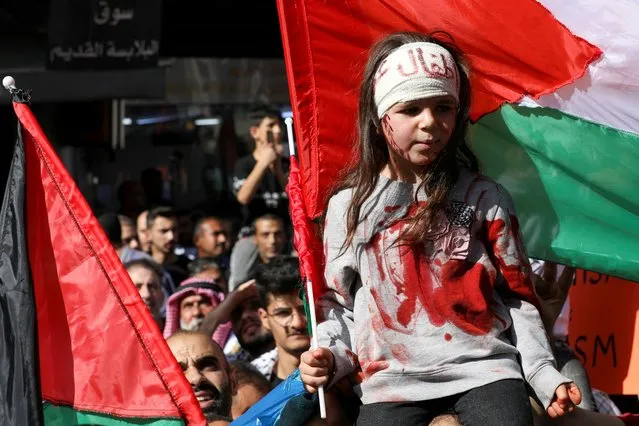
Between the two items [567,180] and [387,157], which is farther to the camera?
[567,180]

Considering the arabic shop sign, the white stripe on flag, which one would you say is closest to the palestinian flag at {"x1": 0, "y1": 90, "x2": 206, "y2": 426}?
the white stripe on flag

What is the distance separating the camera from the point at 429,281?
398 centimetres

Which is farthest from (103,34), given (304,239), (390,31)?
(304,239)

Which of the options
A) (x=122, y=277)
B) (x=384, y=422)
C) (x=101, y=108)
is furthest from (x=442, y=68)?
(x=101, y=108)

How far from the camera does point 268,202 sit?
12.0 m

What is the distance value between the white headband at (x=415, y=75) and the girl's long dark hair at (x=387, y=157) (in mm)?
70

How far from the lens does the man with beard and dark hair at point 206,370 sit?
5.62m

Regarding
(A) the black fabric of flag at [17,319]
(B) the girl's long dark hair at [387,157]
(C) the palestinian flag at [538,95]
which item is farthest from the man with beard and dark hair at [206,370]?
(B) the girl's long dark hair at [387,157]

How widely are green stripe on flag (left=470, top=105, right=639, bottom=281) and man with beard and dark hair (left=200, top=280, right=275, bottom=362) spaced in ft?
8.78

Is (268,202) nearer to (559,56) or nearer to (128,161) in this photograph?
(128,161)

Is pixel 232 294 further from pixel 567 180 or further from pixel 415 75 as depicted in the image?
pixel 415 75

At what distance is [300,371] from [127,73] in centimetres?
777

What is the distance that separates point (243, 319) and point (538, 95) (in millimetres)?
2934

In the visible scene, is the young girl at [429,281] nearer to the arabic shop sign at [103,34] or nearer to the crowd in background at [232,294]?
the crowd in background at [232,294]
